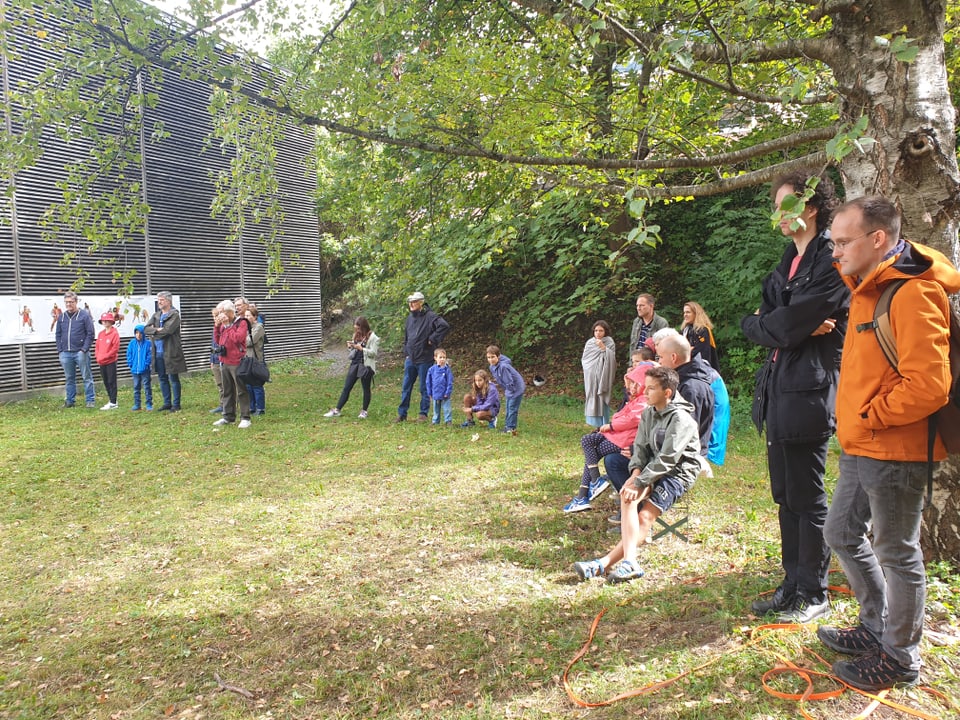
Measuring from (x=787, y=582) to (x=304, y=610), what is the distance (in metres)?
2.75

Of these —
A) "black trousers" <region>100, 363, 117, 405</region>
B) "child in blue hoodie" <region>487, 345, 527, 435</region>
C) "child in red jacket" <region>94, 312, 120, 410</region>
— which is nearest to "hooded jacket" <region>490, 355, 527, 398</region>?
"child in blue hoodie" <region>487, 345, 527, 435</region>

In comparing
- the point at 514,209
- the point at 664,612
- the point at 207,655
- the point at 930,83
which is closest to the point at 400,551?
the point at 207,655

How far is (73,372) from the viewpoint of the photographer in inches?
440

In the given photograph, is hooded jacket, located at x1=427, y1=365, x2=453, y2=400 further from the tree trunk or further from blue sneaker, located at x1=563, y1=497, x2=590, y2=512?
the tree trunk

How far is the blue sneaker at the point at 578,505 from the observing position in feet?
17.8

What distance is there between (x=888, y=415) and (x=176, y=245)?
15523mm

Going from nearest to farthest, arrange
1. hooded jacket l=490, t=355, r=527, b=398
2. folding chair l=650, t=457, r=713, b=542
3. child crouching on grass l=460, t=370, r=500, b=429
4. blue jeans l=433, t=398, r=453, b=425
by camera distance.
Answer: folding chair l=650, t=457, r=713, b=542
hooded jacket l=490, t=355, r=527, b=398
child crouching on grass l=460, t=370, r=500, b=429
blue jeans l=433, t=398, r=453, b=425

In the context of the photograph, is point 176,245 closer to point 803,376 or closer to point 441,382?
point 441,382

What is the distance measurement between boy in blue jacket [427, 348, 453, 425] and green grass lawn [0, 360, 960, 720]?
2142mm

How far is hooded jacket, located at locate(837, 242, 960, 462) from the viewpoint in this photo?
2.33 m

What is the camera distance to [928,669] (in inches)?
108

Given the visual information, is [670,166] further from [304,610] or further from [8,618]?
[8,618]

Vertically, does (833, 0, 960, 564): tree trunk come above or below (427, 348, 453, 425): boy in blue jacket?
above

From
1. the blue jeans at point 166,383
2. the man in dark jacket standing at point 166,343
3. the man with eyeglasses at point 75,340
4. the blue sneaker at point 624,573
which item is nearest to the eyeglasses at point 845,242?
the blue sneaker at point 624,573
